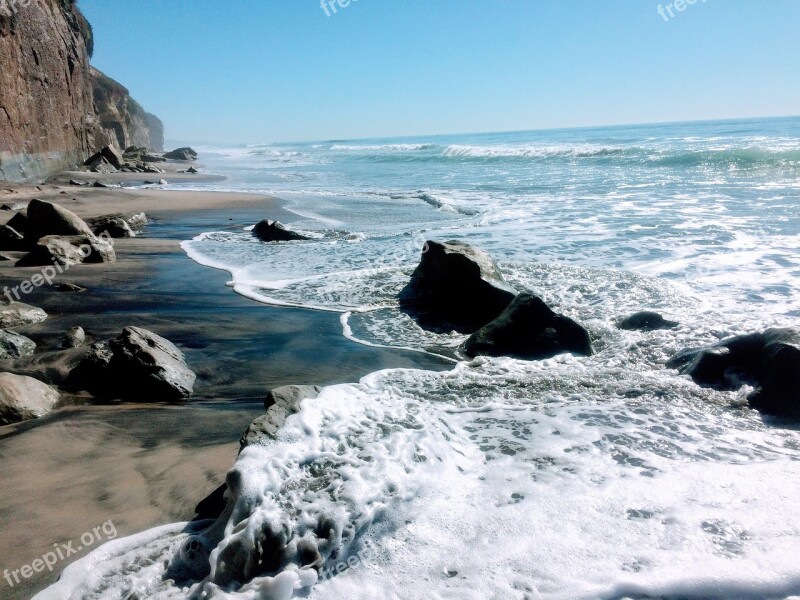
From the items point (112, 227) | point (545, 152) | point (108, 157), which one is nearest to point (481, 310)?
point (112, 227)

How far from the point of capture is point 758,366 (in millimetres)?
3895

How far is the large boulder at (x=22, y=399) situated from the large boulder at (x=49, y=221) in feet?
16.2

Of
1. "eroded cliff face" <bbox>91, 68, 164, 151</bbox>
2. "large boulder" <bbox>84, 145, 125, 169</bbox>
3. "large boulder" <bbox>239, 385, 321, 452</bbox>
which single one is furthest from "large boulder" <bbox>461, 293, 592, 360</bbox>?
"eroded cliff face" <bbox>91, 68, 164, 151</bbox>

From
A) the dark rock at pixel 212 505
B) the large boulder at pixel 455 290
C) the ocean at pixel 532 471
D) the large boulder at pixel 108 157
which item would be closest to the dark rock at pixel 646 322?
the ocean at pixel 532 471

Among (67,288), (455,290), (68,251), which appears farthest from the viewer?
(68,251)

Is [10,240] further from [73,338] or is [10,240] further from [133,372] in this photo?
[133,372]

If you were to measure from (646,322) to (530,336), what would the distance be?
113cm

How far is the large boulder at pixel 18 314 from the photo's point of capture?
4855mm

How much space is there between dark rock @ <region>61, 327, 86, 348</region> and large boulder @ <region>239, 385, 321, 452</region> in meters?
2.20

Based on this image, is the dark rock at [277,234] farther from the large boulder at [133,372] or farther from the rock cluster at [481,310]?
the large boulder at [133,372]

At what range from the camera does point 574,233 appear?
31.6 feet

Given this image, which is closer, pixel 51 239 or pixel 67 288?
pixel 67 288

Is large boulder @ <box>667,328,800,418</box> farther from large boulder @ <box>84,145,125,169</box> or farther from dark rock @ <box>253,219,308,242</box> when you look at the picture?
large boulder @ <box>84,145,125,169</box>

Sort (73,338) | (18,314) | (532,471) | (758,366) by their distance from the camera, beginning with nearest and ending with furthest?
(532,471) < (758,366) < (73,338) < (18,314)
